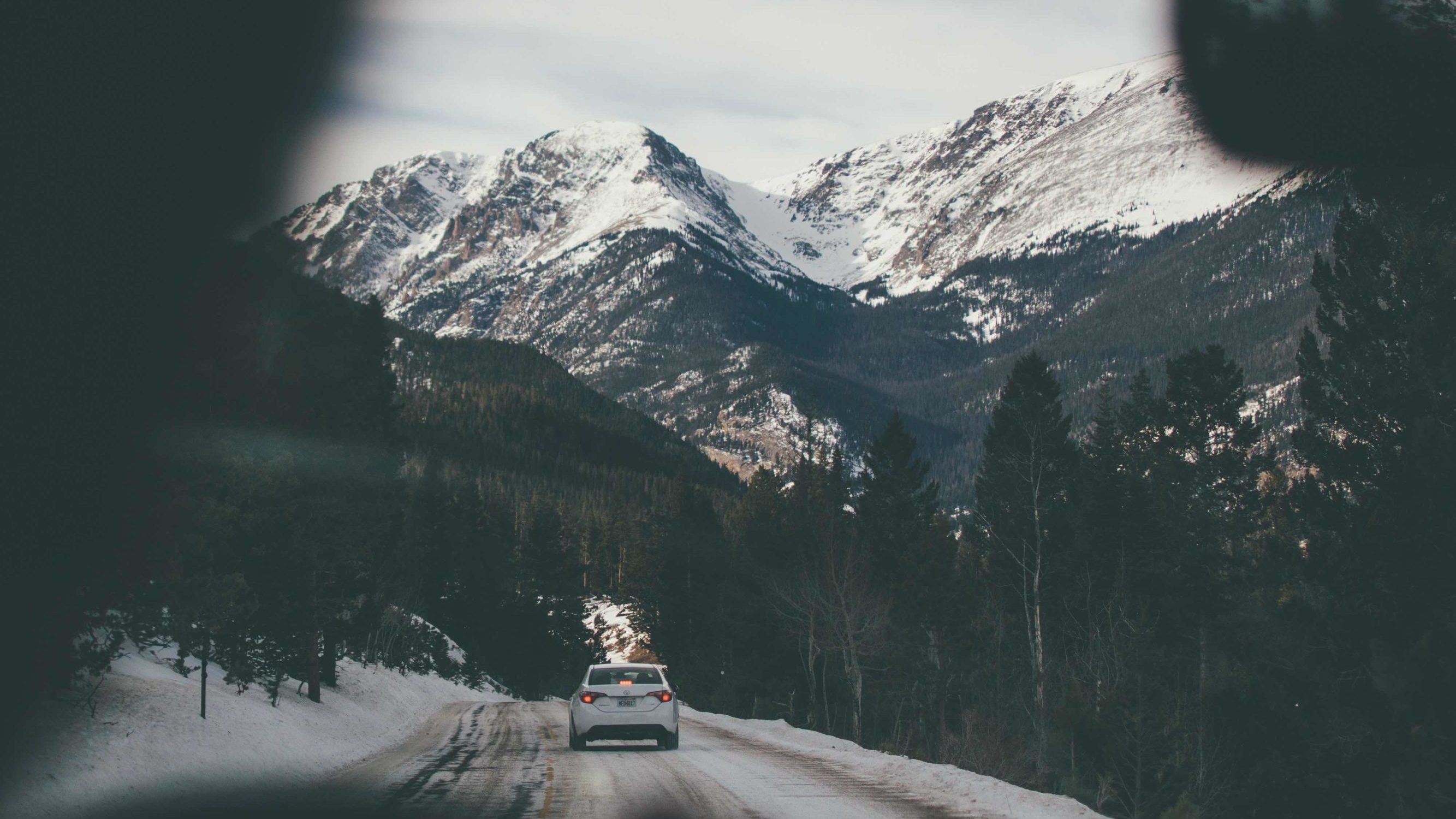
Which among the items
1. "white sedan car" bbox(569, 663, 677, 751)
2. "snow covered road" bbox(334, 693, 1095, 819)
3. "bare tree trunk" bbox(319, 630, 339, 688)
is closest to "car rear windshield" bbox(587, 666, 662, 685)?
"white sedan car" bbox(569, 663, 677, 751)

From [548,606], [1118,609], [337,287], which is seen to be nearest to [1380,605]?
[1118,609]

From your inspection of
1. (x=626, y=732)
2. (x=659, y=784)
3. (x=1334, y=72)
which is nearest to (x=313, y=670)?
(x=626, y=732)

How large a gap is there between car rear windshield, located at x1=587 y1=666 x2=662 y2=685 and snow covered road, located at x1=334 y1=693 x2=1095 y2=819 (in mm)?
1273

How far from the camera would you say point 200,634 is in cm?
1788

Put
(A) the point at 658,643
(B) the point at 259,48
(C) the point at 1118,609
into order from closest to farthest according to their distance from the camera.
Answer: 1. (B) the point at 259,48
2. (C) the point at 1118,609
3. (A) the point at 658,643

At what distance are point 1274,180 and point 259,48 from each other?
17.9 ft

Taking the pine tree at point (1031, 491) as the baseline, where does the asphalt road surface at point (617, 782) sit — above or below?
below

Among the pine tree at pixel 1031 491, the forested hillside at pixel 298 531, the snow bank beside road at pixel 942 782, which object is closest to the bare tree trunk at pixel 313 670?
the forested hillside at pixel 298 531

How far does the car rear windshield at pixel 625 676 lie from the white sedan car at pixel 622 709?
0.01 metres

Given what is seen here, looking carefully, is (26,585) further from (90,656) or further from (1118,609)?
(1118,609)

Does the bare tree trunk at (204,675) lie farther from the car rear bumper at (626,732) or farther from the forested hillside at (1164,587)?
the forested hillside at (1164,587)

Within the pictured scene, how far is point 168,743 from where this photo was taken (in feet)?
49.4

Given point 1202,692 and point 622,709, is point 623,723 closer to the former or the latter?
point 622,709

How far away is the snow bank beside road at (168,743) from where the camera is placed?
32.5 ft
